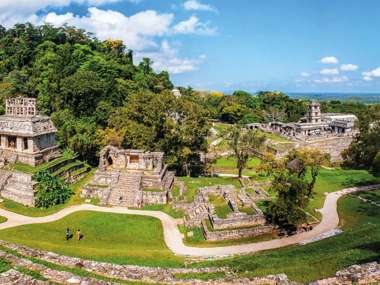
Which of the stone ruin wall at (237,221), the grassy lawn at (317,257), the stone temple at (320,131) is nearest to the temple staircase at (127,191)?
the stone ruin wall at (237,221)

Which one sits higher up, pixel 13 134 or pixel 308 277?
pixel 13 134

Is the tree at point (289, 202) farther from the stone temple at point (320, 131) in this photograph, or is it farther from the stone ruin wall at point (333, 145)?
the stone ruin wall at point (333, 145)

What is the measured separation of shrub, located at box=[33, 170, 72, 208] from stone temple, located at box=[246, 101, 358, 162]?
38.3 meters

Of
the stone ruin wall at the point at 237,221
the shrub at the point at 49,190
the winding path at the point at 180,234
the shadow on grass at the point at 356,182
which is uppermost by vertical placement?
the shrub at the point at 49,190

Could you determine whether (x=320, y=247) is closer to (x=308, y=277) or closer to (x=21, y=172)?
(x=308, y=277)

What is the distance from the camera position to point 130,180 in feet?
110

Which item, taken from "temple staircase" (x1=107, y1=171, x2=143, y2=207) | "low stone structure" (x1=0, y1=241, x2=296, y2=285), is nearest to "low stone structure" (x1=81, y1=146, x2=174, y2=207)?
"temple staircase" (x1=107, y1=171, x2=143, y2=207)

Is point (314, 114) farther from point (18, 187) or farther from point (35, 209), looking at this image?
point (35, 209)

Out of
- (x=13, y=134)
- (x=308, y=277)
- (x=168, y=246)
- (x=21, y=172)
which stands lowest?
(x=168, y=246)

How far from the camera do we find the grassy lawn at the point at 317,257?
16.8 metres

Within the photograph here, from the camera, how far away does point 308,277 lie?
52.7 feet

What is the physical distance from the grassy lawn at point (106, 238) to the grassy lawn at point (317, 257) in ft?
14.9

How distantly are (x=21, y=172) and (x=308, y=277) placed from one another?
1046 inches

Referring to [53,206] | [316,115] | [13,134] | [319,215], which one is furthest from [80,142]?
[316,115]
